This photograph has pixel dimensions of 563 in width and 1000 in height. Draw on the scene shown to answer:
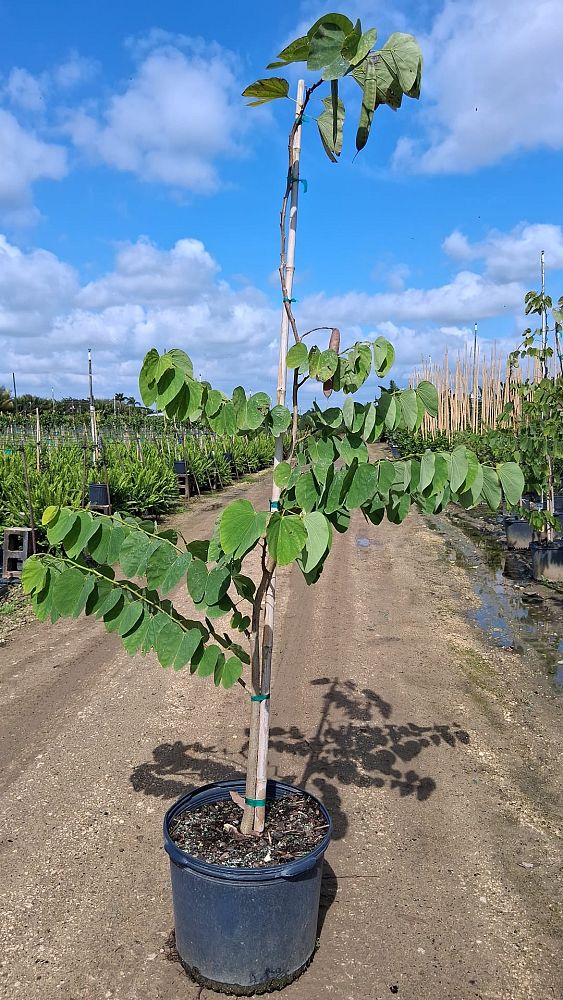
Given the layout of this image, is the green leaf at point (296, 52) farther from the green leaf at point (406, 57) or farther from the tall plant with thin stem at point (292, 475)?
the green leaf at point (406, 57)

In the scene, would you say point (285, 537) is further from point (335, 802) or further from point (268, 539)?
point (335, 802)

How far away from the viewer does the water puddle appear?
22.4ft

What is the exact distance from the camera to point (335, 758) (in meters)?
4.41

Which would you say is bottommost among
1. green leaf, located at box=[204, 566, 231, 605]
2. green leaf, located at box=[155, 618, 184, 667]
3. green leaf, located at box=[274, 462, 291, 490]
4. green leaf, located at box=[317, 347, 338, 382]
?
green leaf, located at box=[155, 618, 184, 667]

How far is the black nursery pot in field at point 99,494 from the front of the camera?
475 inches

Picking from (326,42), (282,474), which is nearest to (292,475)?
(282,474)

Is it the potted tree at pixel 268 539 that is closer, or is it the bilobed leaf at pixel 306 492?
the potted tree at pixel 268 539

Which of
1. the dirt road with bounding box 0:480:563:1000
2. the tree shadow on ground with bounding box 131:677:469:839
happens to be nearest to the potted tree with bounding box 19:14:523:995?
the dirt road with bounding box 0:480:563:1000

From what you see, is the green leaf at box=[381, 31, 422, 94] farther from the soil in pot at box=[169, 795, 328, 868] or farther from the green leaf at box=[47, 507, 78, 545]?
the soil in pot at box=[169, 795, 328, 868]

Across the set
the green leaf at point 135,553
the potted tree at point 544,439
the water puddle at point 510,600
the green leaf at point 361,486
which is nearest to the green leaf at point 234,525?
the green leaf at point 361,486

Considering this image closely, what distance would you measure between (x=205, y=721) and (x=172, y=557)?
2901mm

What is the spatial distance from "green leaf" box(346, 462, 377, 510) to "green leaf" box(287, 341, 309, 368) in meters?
0.37

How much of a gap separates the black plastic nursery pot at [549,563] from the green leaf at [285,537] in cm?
785

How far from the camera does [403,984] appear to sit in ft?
8.68
